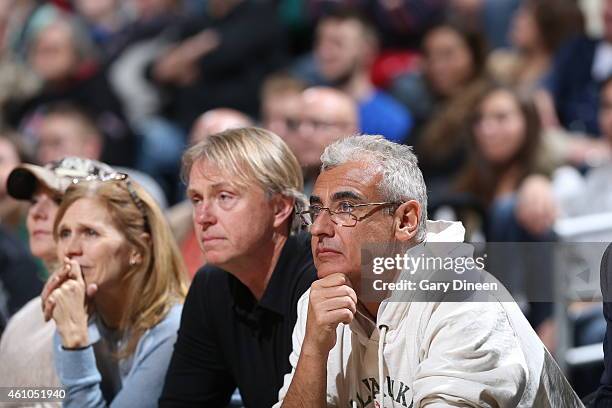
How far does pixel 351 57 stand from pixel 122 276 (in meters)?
3.81

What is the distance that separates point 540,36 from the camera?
712cm

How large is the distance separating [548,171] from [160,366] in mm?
2936

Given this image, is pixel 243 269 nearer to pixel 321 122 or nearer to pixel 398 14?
pixel 321 122

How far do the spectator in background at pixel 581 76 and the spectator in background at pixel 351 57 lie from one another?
813mm

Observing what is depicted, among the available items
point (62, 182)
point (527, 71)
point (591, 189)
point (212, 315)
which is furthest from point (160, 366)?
point (527, 71)

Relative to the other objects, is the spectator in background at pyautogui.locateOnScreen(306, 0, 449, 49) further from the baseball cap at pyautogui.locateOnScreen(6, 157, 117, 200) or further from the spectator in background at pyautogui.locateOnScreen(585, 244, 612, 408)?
the spectator in background at pyautogui.locateOnScreen(585, 244, 612, 408)

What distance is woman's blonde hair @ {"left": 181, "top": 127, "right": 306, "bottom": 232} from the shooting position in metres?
3.49

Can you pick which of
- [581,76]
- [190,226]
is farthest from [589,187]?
[190,226]

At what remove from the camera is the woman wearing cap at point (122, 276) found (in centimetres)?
372

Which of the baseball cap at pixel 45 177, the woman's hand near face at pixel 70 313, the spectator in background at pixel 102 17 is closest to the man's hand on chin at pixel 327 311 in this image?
the woman's hand near face at pixel 70 313

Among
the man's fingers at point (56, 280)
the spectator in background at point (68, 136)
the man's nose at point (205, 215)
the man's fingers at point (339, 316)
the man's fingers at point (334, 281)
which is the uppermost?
the spectator in background at point (68, 136)

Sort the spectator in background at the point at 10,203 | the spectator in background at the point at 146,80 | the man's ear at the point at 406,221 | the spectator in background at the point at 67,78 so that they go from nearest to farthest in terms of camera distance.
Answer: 1. the man's ear at the point at 406,221
2. the spectator in background at the point at 10,203
3. the spectator in background at the point at 146,80
4. the spectator in background at the point at 67,78

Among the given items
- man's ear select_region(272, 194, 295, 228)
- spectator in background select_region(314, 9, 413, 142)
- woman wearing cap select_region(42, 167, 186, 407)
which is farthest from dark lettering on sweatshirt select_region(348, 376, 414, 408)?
spectator in background select_region(314, 9, 413, 142)

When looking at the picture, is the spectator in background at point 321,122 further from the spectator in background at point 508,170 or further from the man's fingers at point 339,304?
the man's fingers at point 339,304
